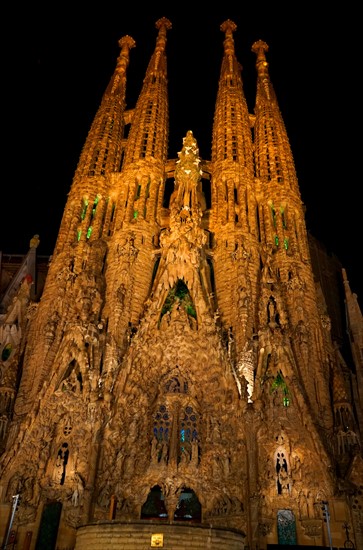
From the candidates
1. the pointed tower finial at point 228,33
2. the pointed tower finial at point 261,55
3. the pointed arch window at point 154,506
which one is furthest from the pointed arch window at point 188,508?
the pointed tower finial at point 228,33

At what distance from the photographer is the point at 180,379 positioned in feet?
77.0

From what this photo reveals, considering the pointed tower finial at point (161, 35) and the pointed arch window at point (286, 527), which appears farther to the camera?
the pointed tower finial at point (161, 35)

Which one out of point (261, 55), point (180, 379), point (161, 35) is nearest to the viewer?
point (180, 379)

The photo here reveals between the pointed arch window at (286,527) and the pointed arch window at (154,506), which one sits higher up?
the pointed arch window at (154,506)

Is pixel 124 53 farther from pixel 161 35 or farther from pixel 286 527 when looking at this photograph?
pixel 286 527

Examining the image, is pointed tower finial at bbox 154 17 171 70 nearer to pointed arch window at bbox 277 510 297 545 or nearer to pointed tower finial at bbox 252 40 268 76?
pointed tower finial at bbox 252 40 268 76

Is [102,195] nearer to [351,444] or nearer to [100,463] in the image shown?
[100,463]

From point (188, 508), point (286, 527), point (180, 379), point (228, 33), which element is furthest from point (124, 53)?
point (286, 527)

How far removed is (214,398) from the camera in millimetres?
22297

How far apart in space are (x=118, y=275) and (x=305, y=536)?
1531 centimetres

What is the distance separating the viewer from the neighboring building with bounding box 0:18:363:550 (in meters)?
19.3

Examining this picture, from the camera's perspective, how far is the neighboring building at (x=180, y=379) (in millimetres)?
19328

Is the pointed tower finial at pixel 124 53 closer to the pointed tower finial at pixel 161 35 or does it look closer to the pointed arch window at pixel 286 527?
the pointed tower finial at pixel 161 35

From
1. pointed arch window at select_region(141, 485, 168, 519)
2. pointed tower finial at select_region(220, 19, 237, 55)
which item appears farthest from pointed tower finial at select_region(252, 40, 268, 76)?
pointed arch window at select_region(141, 485, 168, 519)
